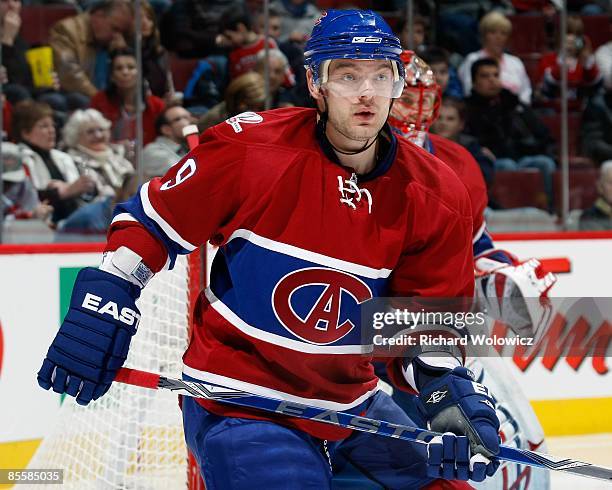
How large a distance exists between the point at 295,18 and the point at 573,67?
142 centimetres

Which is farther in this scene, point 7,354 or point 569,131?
point 569,131

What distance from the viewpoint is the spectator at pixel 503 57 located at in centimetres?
503

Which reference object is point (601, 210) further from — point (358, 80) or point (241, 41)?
point (358, 80)

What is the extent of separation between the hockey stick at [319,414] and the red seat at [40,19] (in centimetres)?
281

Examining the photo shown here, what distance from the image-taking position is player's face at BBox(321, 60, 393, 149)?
168cm

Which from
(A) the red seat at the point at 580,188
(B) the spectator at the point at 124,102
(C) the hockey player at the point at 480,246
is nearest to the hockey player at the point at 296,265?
(C) the hockey player at the point at 480,246

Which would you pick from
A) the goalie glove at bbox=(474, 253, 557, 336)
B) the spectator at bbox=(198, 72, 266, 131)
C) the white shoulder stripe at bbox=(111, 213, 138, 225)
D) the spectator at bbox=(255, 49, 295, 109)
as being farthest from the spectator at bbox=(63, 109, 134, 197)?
the white shoulder stripe at bbox=(111, 213, 138, 225)

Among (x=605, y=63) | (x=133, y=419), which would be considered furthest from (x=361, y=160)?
(x=605, y=63)

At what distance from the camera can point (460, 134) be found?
4742 millimetres

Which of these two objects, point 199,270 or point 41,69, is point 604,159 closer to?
point 41,69

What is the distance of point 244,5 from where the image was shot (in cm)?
457

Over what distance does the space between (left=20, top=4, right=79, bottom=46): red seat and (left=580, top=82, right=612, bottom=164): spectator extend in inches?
95.4

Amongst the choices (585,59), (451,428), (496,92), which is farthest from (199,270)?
(585,59)

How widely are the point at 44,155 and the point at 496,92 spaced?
2.17 metres
